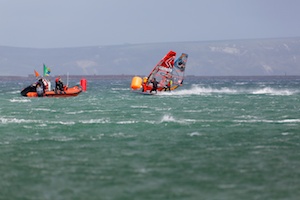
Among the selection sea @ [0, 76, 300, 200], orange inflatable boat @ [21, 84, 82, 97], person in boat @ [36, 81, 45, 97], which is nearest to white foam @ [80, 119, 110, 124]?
sea @ [0, 76, 300, 200]

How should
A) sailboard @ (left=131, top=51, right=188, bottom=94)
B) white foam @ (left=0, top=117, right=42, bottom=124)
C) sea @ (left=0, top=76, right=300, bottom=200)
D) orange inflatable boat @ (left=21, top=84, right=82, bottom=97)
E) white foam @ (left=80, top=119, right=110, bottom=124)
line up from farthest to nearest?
sailboard @ (left=131, top=51, right=188, bottom=94) < orange inflatable boat @ (left=21, top=84, right=82, bottom=97) < white foam @ (left=0, top=117, right=42, bottom=124) < white foam @ (left=80, top=119, right=110, bottom=124) < sea @ (left=0, top=76, right=300, bottom=200)

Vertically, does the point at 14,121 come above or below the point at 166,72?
below

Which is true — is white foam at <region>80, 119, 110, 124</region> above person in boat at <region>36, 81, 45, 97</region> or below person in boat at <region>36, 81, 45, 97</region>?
below

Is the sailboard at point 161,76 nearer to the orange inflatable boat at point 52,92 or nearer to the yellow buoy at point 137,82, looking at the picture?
the yellow buoy at point 137,82

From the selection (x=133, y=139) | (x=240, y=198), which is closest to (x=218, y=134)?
(x=133, y=139)

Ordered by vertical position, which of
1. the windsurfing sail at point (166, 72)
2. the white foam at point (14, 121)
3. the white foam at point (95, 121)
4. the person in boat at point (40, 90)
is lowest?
the white foam at point (14, 121)

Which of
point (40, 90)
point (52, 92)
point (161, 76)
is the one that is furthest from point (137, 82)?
point (40, 90)

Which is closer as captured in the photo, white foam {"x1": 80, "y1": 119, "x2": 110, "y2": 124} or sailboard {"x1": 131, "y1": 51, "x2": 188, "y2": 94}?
white foam {"x1": 80, "y1": 119, "x2": 110, "y2": 124}

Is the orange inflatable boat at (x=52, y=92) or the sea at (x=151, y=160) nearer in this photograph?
the sea at (x=151, y=160)

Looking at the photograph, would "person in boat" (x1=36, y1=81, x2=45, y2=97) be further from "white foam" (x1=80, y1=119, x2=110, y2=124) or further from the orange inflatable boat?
"white foam" (x1=80, y1=119, x2=110, y2=124)

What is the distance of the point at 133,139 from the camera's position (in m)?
33.7

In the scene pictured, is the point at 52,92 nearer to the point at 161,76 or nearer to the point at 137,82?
the point at 137,82

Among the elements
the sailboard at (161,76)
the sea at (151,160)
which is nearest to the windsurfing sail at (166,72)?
the sailboard at (161,76)

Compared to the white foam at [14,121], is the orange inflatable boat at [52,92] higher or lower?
higher
